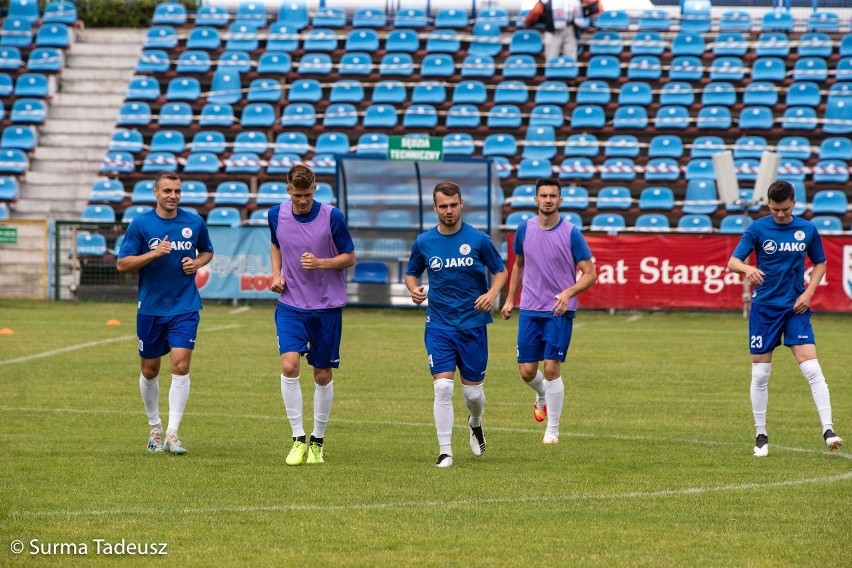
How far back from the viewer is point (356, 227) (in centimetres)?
2956

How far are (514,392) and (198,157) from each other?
21.3 m

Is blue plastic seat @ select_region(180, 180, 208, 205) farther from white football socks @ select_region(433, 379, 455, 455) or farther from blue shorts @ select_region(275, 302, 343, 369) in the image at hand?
white football socks @ select_region(433, 379, 455, 455)

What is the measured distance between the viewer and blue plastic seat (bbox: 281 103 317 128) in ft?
121

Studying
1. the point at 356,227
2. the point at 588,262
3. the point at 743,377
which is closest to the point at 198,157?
the point at 356,227

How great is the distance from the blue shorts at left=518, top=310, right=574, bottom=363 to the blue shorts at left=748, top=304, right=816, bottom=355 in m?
1.57

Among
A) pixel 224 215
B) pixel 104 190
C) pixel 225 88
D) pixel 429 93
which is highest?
pixel 225 88

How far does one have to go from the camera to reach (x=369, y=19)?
40094 millimetres

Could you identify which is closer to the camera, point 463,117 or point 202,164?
point 202,164

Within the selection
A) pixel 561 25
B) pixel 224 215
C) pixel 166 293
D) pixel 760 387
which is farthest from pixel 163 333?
pixel 561 25

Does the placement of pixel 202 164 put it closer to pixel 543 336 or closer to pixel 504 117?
pixel 504 117

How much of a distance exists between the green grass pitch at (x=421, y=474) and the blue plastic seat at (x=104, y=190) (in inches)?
625

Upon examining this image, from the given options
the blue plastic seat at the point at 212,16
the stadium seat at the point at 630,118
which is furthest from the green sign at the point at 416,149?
the blue plastic seat at the point at 212,16


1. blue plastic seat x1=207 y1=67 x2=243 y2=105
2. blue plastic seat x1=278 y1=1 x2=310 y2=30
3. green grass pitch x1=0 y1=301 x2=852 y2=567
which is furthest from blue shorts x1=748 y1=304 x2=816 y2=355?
blue plastic seat x1=278 y1=1 x2=310 y2=30

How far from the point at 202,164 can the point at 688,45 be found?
13.3 m
